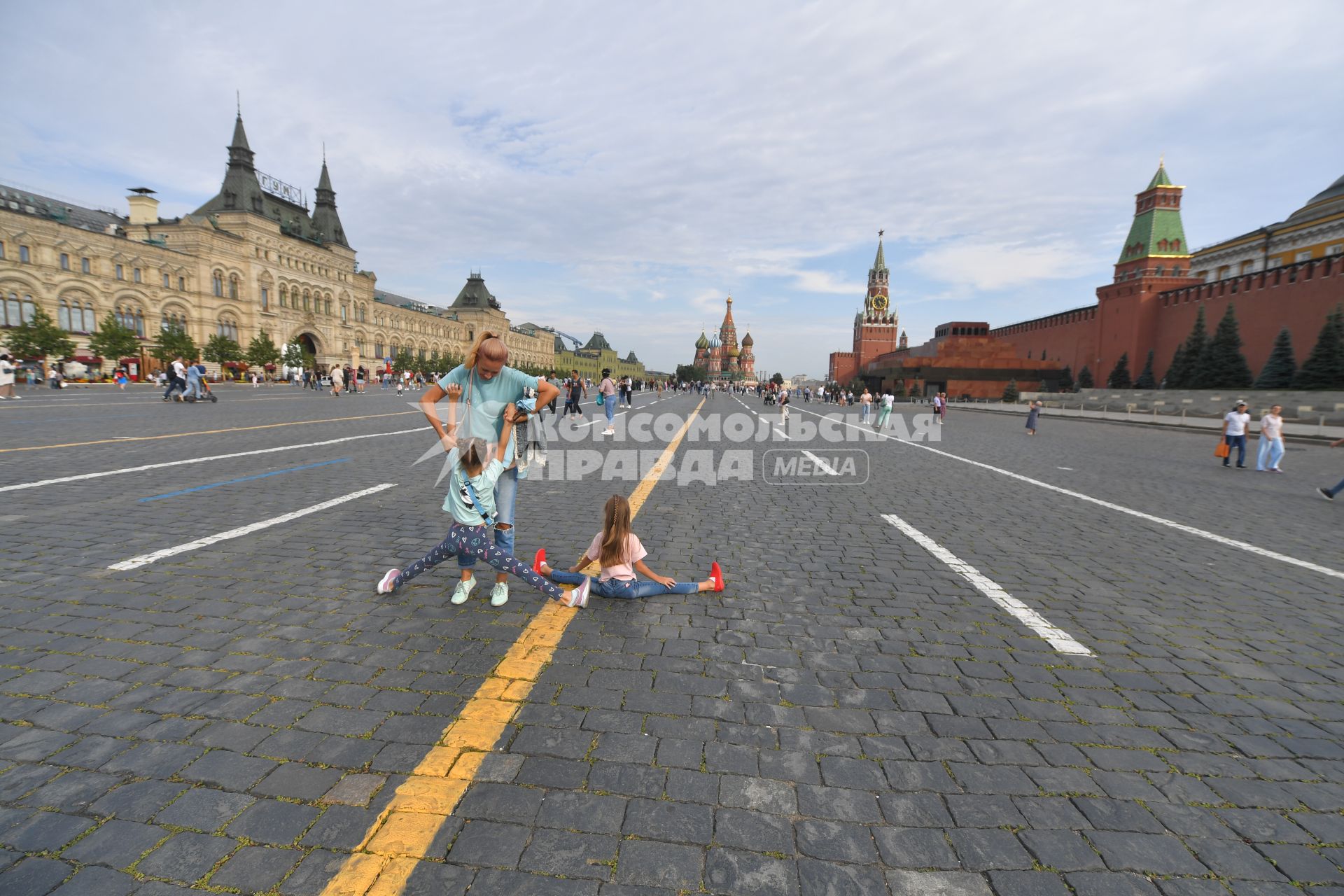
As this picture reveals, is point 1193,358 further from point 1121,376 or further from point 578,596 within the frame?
point 578,596

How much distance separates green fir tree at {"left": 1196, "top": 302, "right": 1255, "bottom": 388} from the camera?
3504 centimetres

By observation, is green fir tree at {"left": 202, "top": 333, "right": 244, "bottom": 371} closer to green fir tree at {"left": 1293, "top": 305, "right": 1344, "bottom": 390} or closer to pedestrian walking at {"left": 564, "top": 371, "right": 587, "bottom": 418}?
pedestrian walking at {"left": 564, "top": 371, "right": 587, "bottom": 418}

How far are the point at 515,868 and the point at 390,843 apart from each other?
1.51 feet

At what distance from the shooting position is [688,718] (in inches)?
109

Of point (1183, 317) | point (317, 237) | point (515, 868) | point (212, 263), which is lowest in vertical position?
point (515, 868)

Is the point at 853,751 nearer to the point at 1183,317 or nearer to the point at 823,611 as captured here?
the point at 823,611

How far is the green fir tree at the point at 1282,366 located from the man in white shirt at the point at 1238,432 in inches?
1133

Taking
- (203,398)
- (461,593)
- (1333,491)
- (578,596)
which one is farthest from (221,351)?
(1333,491)

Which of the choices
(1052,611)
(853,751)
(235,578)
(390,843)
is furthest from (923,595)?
(235,578)

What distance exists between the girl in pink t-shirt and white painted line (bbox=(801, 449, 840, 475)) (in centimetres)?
660

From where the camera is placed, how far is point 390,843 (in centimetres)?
198

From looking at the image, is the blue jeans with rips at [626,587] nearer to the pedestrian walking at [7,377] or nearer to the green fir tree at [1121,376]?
the pedestrian walking at [7,377]

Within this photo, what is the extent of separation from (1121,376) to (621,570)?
55.6 meters

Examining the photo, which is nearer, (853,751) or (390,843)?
(390,843)
